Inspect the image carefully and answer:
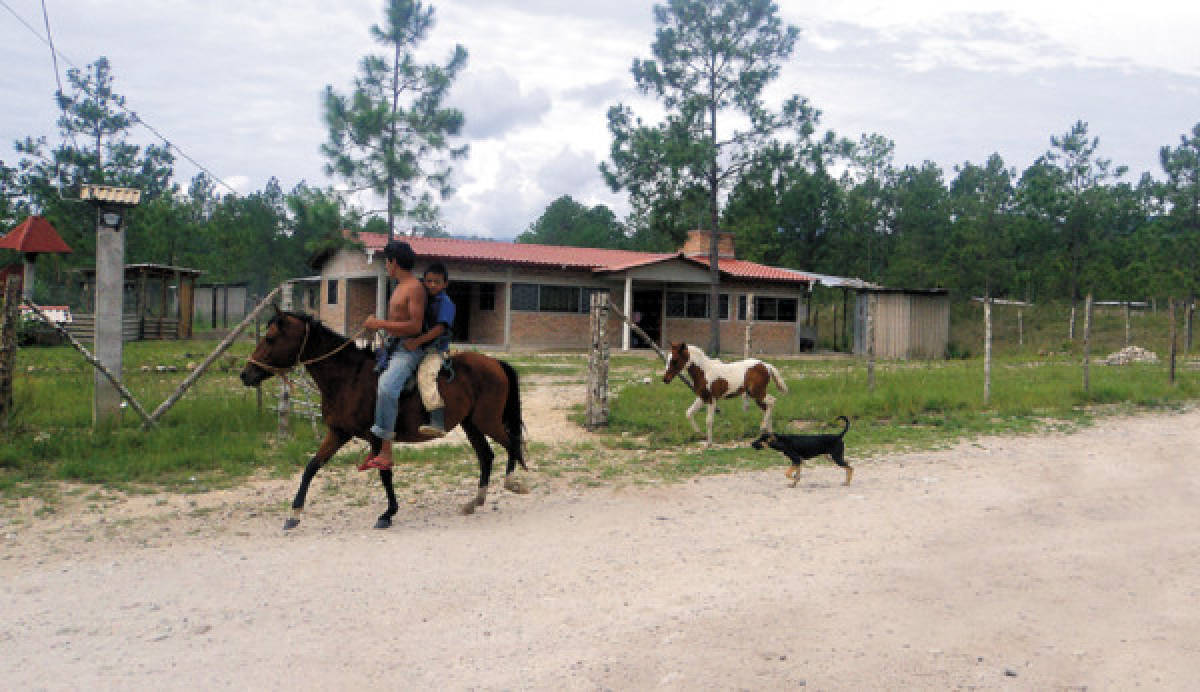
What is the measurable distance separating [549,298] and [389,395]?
23.6m

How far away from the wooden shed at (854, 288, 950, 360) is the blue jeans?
25344mm

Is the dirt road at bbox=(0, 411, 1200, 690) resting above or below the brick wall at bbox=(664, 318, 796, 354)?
below

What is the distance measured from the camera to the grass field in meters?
8.39

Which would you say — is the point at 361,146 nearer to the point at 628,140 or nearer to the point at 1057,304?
the point at 628,140

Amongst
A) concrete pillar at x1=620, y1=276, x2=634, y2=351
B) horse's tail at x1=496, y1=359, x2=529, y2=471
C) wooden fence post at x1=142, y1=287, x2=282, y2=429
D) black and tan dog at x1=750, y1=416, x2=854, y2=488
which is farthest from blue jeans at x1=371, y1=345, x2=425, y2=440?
concrete pillar at x1=620, y1=276, x2=634, y2=351

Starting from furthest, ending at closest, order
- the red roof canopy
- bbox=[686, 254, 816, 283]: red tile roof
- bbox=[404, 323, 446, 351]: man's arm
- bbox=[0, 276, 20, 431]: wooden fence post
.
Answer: bbox=[686, 254, 816, 283]: red tile roof, the red roof canopy, bbox=[0, 276, 20, 431]: wooden fence post, bbox=[404, 323, 446, 351]: man's arm

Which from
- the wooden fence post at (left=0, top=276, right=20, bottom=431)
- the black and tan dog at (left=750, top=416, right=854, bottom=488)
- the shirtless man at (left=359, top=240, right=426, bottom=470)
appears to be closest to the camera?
the shirtless man at (left=359, top=240, right=426, bottom=470)

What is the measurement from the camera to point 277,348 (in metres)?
6.64

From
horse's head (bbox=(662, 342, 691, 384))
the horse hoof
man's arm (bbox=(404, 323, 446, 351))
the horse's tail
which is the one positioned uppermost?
man's arm (bbox=(404, 323, 446, 351))

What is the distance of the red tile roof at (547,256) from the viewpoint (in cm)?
2833

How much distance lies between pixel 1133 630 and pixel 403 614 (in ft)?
13.1

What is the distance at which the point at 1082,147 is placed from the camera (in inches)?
1615

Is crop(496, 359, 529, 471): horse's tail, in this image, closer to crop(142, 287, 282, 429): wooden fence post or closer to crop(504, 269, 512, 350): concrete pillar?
crop(142, 287, 282, 429): wooden fence post

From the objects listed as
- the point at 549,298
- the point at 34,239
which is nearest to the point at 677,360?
the point at 549,298
